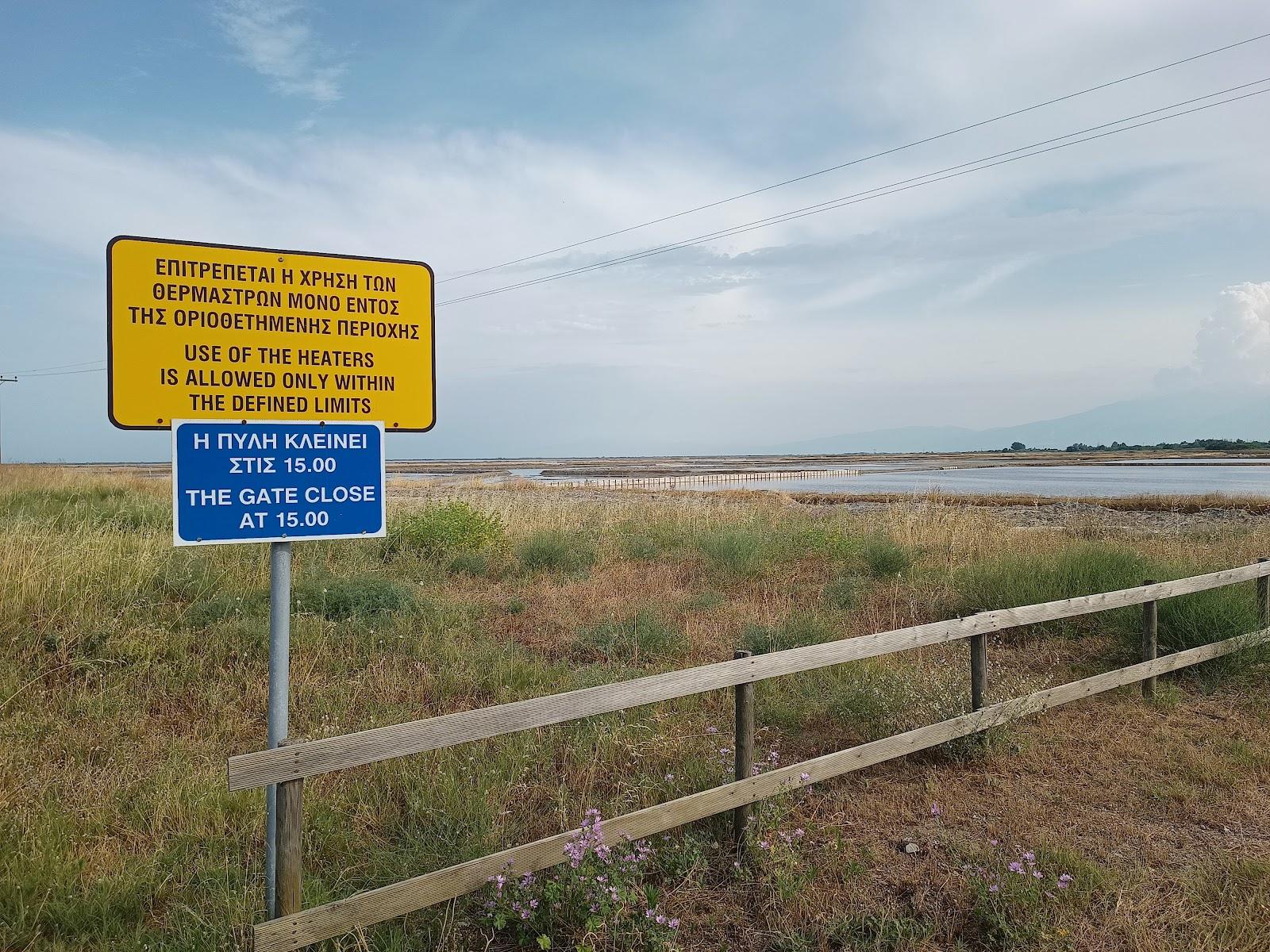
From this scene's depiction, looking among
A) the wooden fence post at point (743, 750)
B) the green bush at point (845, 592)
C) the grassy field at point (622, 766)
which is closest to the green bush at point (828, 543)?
the green bush at point (845, 592)

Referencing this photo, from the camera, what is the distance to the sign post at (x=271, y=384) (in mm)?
3076

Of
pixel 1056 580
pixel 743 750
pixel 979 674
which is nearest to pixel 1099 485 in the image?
pixel 1056 580

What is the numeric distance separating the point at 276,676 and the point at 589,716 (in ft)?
5.11

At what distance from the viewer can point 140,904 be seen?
145 inches

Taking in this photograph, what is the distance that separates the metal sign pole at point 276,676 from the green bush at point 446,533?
10173mm

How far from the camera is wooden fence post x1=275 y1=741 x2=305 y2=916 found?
3057mm

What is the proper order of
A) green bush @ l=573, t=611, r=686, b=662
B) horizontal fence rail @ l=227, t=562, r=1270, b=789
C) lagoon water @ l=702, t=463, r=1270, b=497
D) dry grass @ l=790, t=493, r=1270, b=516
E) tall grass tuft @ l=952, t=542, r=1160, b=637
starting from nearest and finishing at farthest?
horizontal fence rail @ l=227, t=562, r=1270, b=789 → green bush @ l=573, t=611, r=686, b=662 → tall grass tuft @ l=952, t=542, r=1160, b=637 → dry grass @ l=790, t=493, r=1270, b=516 → lagoon water @ l=702, t=463, r=1270, b=497

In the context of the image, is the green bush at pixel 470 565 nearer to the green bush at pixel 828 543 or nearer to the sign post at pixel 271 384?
the green bush at pixel 828 543

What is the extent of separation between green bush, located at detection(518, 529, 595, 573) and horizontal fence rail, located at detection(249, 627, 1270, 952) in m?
7.69

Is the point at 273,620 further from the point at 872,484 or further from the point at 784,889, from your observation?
the point at 872,484

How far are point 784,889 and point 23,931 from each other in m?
3.42

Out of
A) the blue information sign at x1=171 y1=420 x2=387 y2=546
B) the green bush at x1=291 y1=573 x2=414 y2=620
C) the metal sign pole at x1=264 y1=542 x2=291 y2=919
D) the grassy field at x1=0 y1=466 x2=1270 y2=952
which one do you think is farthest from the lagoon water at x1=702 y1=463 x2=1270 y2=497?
the metal sign pole at x1=264 y1=542 x2=291 y2=919

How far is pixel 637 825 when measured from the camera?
388cm

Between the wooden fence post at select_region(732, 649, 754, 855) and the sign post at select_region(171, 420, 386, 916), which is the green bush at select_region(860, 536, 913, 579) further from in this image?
the sign post at select_region(171, 420, 386, 916)
